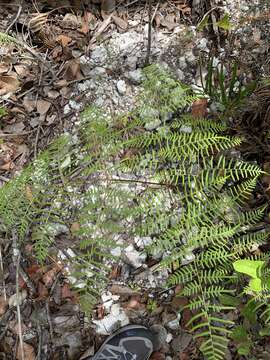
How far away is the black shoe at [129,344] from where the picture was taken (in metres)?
1.79

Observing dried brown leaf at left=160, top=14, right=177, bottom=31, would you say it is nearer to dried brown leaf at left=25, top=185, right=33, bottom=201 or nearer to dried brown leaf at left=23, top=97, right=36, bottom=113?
dried brown leaf at left=23, top=97, right=36, bottom=113

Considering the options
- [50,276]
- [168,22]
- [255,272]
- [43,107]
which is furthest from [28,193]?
[168,22]

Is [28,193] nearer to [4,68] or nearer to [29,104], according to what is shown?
[29,104]

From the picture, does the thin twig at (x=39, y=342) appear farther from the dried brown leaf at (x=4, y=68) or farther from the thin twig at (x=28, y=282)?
the dried brown leaf at (x=4, y=68)

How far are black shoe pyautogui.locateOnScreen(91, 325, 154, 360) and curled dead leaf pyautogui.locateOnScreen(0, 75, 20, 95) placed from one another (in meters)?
1.26

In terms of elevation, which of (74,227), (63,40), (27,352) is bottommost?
(27,352)

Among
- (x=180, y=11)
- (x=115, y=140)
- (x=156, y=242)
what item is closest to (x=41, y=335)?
(x=156, y=242)

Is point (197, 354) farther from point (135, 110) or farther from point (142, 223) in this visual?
point (135, 110)

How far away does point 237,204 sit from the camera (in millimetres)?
1792

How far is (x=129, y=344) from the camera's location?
1812 mm

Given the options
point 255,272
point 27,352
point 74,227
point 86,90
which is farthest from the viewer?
point 86,90

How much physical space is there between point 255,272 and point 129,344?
68cm

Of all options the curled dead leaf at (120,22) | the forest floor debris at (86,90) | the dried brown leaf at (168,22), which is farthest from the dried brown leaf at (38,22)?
the dried brown leaf at (168,22)

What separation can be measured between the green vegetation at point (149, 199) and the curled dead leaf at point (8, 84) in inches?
16.6
